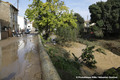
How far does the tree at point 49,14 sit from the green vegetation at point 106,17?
9.05 meters

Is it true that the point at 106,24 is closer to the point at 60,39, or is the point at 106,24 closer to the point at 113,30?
the point at 113,30

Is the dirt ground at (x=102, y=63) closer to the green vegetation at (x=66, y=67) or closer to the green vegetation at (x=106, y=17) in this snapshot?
the green vegetation at (x=66, y=67)

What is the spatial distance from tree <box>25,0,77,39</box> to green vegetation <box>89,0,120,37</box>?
29.7 ft

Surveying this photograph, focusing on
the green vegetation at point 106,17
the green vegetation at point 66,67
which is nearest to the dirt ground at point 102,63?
the green vegetation at point 66,67

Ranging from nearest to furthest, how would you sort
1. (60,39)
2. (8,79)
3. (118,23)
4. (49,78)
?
(49,78) < (8,79) < (60,39) < (118,23)

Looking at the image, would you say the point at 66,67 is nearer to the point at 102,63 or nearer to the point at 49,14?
the point at 102,63

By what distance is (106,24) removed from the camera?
21531mm

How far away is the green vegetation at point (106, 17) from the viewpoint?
2053cm

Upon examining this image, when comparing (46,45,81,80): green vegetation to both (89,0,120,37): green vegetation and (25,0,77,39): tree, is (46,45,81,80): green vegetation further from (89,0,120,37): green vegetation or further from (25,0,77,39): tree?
(89,0,120,37): green vegetation

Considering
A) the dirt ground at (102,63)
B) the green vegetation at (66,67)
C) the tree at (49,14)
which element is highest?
the tree at (49,14)

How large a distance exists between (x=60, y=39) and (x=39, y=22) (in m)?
4.12

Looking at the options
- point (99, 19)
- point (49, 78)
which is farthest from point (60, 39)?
point (49, 78)

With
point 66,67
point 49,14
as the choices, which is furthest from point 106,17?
point 66,67

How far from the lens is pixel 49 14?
44.2 feet
